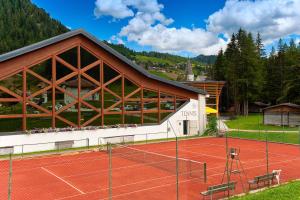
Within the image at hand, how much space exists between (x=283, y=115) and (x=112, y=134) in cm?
2704

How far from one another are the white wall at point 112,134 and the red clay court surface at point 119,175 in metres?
4.19

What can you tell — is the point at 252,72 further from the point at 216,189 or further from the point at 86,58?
the point at 216,189

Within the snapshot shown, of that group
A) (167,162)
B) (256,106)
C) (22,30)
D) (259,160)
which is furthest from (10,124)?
(22,30)

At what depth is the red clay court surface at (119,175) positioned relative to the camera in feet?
52.4

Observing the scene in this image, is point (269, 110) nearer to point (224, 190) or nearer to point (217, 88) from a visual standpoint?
point (217, 88)

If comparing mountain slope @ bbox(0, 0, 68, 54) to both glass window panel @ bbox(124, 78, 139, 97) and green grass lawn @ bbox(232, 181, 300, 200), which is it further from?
green grass lawn @ bbox(232, 181, 300, 200)

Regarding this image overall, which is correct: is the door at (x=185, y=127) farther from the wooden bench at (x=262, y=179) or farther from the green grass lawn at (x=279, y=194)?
the green grass lawn at (x=279, y=194)

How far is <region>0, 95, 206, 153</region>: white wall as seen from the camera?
30016mm

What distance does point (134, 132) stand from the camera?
37.9 meters

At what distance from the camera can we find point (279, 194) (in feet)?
46.3

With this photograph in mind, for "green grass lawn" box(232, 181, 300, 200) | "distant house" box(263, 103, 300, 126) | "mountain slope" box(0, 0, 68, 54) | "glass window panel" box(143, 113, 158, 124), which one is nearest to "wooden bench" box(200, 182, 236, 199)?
"green grass lawn" box(232, 181, 300, 200)

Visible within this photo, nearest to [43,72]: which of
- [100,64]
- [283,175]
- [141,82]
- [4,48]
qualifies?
[100,64]

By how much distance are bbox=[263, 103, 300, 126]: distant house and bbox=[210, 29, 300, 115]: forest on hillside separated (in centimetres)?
2040

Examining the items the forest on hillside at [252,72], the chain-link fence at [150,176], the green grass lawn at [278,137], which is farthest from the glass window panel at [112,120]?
the forest on hillside at [252,72]
